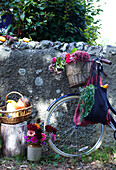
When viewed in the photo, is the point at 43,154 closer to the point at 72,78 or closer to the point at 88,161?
the point at 88,161

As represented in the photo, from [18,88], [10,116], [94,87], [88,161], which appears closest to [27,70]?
[18,88]

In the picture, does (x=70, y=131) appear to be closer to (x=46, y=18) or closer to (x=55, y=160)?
(x=55, y=160)

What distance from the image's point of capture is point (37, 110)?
311 cm

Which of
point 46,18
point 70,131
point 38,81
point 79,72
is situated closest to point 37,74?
point 38,81

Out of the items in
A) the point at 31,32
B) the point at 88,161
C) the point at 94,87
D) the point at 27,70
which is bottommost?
the point at 88,161

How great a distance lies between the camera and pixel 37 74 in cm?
310

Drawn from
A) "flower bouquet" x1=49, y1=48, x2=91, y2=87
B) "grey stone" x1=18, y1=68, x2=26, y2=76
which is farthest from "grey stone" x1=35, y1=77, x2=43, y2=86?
"flower bouquet" x1=49, y1=48, x2=91, y2=87

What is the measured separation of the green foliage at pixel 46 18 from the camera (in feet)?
12.1

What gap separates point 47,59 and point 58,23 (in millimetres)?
1073

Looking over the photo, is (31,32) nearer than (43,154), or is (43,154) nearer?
(43,154)

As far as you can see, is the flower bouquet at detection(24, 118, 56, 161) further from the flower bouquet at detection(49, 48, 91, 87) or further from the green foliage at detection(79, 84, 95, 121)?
the flower bouquet at detection(49, 48, 91, 87)

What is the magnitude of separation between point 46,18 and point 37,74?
1.23 m

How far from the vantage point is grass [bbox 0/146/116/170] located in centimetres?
248

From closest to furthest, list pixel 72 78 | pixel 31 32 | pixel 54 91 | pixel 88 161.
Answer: pixel 72 78
pixel 88 161
pixel 54 91
pixel 31 32
